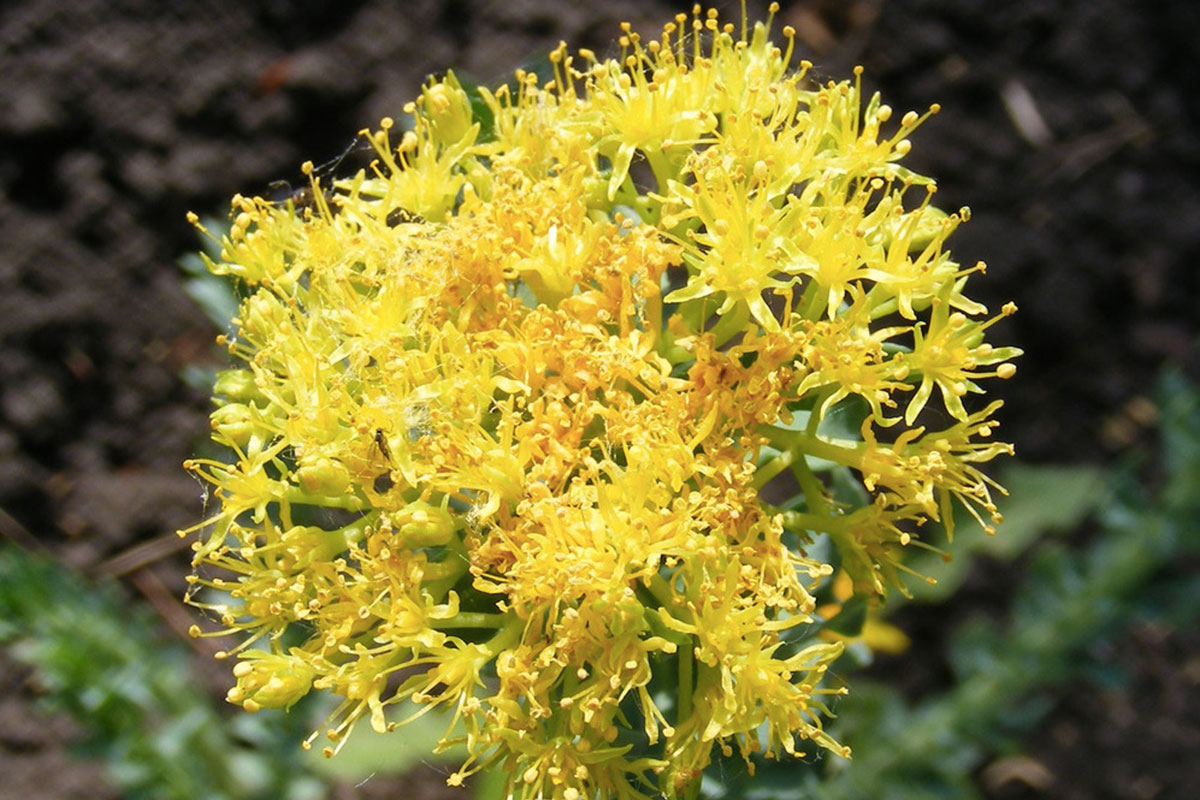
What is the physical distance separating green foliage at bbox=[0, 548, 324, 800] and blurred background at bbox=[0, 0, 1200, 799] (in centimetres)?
13

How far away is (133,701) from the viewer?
382cm

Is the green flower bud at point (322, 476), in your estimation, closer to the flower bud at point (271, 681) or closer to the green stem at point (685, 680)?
the flower bud at point (271, 681)

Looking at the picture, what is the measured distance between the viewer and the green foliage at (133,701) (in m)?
3.60

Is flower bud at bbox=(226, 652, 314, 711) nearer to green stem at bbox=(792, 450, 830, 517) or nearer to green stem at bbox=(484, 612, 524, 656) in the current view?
green stem at bbox=(484, 612, 524, 656)

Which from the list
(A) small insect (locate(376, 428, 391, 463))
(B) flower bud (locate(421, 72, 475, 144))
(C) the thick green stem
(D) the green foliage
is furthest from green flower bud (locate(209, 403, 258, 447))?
(D) the green foliage

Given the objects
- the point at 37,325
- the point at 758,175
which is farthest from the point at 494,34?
the point at 758,175

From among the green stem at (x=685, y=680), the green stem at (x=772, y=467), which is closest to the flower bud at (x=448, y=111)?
the green stem at (x=772, y=467)

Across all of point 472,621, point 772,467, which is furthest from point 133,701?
point 772,467

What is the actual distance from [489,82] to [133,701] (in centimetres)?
257

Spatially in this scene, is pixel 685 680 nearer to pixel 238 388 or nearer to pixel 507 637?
pixel 507 637

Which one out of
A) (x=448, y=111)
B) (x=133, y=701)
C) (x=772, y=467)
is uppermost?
(x=448, y=111)

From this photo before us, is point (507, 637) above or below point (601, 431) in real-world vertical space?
below

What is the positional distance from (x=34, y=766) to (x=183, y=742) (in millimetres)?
954

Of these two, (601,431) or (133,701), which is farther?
(133,701)
